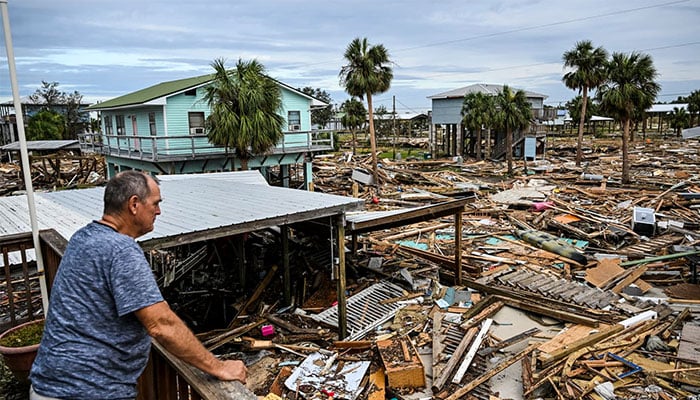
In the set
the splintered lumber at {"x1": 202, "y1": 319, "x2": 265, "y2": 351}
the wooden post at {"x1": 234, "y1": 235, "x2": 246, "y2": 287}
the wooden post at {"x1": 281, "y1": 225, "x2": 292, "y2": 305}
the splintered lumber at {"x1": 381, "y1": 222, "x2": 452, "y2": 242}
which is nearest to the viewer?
the splintered lumber at {"x1": 202, "y1": 319, "x2": 265, "y2": 351}

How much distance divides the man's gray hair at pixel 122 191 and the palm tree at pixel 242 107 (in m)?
18.7

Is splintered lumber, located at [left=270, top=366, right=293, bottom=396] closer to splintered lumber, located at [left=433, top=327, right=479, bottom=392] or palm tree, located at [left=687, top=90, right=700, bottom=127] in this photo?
splintered lumber, located at [left=433, top=327, right=479, bottom=392]

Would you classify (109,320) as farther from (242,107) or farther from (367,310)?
(242,107)

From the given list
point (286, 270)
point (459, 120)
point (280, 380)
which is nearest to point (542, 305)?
point (286, 270)

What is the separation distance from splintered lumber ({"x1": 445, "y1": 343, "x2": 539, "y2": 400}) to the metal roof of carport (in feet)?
12.0

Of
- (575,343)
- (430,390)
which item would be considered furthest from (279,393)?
(575,343)

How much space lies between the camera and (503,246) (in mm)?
16438

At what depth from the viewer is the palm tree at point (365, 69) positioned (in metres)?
27.4

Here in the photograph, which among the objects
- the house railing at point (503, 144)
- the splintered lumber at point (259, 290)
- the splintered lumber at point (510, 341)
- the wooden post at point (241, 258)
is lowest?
the splintered lumber at point (510, 341)

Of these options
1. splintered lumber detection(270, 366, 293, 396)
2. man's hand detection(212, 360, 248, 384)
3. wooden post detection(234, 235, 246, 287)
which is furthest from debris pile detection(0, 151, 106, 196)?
man's hand detection(212, 360, 248, 384)

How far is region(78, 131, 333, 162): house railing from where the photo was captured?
21.8 meters

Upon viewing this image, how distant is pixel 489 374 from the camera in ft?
24.9

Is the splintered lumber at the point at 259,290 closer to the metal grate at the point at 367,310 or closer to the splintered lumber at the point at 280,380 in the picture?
the metal grate at the point at 367,310

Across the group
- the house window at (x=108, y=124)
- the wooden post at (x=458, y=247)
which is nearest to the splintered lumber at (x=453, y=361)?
the wooden post at (x=458, y=247)
